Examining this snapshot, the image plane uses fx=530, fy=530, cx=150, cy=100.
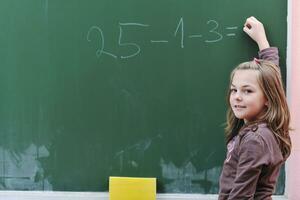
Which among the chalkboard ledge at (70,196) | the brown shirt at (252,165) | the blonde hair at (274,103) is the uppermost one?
the blonde hair at (274,103)

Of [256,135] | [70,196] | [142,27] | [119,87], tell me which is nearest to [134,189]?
[70,196]

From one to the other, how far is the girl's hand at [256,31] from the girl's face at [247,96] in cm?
62

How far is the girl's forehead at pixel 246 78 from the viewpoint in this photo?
92.4 inches

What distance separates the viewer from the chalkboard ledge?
310 centimetres

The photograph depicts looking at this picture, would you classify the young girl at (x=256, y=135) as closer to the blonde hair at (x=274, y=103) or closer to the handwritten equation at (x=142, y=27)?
the blonde hair at (x=274, y=103)

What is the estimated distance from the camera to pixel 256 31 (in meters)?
2.97

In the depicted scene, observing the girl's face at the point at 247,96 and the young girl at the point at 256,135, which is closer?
the young girl at the point at 256,135

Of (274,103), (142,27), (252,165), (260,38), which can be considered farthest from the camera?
(142,27)

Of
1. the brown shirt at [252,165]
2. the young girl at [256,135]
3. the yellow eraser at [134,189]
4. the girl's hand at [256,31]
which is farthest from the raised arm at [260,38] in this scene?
the yellow eraser at [134,189]

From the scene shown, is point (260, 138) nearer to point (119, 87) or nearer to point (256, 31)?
point (256, 31)

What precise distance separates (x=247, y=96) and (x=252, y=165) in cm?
33

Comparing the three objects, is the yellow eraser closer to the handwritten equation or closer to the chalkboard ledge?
the chalkboard ledge

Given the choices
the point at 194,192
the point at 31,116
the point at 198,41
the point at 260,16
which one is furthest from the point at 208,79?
the point at 31,116

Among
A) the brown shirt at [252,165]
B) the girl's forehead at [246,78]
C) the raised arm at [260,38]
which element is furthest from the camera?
the raised arm at [260,38]
